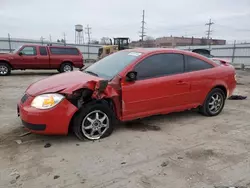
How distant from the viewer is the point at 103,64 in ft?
15.6

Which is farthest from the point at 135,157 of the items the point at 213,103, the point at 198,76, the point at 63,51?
the point at 63,51

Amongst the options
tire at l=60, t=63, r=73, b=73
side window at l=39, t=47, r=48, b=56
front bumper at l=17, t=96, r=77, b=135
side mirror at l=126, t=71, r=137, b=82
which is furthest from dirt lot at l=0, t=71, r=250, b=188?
tire at l=60, t=63, r=73, b=73

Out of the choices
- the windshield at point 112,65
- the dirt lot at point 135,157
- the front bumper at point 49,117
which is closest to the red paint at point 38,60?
the dirt lot at point 135,157

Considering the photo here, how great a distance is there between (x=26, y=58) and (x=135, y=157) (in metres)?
11.3

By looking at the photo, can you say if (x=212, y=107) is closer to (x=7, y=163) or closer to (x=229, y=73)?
(x=229, y=73)

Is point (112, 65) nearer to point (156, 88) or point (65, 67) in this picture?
point (156, 88)

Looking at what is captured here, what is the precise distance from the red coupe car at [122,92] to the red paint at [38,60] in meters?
9.35

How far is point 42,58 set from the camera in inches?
523

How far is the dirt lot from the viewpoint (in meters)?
2.79

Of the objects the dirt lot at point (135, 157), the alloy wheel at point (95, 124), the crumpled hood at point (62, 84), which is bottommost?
the dirt lot at point (135, 157)

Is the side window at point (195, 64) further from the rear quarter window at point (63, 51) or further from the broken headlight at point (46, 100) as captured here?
the rear quarter window at point (63, 51)

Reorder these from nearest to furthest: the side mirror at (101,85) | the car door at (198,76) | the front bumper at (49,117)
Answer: the front bumper at (49,117)
the side mirror at (101,85)
the car door at (198,76)

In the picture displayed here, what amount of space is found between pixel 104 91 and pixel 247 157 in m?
2.42

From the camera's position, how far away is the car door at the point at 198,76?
486cm
